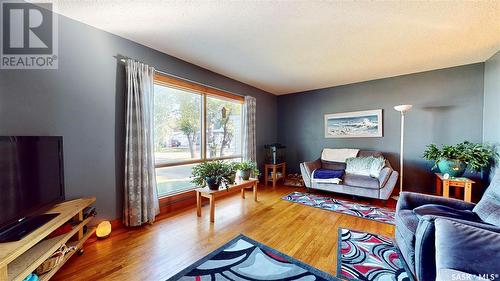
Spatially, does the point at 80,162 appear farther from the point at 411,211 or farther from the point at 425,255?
the point at 411,211

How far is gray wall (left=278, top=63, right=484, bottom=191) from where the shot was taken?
309cm

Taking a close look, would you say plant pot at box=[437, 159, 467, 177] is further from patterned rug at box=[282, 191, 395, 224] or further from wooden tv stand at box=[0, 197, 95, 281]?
wooden tv stand at box=[0, 197, 95, 281]

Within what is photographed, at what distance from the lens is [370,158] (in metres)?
3.40

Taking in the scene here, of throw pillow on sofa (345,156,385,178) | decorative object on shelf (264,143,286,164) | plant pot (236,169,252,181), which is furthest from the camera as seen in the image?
decorative object on shelf (264,143,286,164)

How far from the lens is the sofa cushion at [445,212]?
59.0 inches

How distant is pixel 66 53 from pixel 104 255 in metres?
2.02

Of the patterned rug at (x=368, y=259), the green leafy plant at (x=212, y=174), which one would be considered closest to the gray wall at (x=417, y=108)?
the patterned rug at (x=368, y=259)

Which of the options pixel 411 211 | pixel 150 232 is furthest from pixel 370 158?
pixel 150 232

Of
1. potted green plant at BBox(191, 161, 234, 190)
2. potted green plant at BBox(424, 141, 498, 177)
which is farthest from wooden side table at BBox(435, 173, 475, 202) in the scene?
potted green plant at BBox(191, 161, 234, 190)

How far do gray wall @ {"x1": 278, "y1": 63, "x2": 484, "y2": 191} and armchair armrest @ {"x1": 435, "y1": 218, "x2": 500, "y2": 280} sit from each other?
3.19 metres

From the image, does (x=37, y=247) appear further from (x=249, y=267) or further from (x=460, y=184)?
(x=460, y=184)

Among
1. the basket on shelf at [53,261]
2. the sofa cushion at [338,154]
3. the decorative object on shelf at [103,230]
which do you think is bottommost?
the decorative object on shelf at [103,230]

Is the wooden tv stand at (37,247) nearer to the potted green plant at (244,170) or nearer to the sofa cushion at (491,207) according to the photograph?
the potted green plant at (244,170)

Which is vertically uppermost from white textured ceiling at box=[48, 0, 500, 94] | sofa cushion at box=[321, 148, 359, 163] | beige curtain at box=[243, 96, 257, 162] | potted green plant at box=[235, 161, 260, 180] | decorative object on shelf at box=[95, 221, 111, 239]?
white textured ceiling at box=[48, 0, 500, 94]
